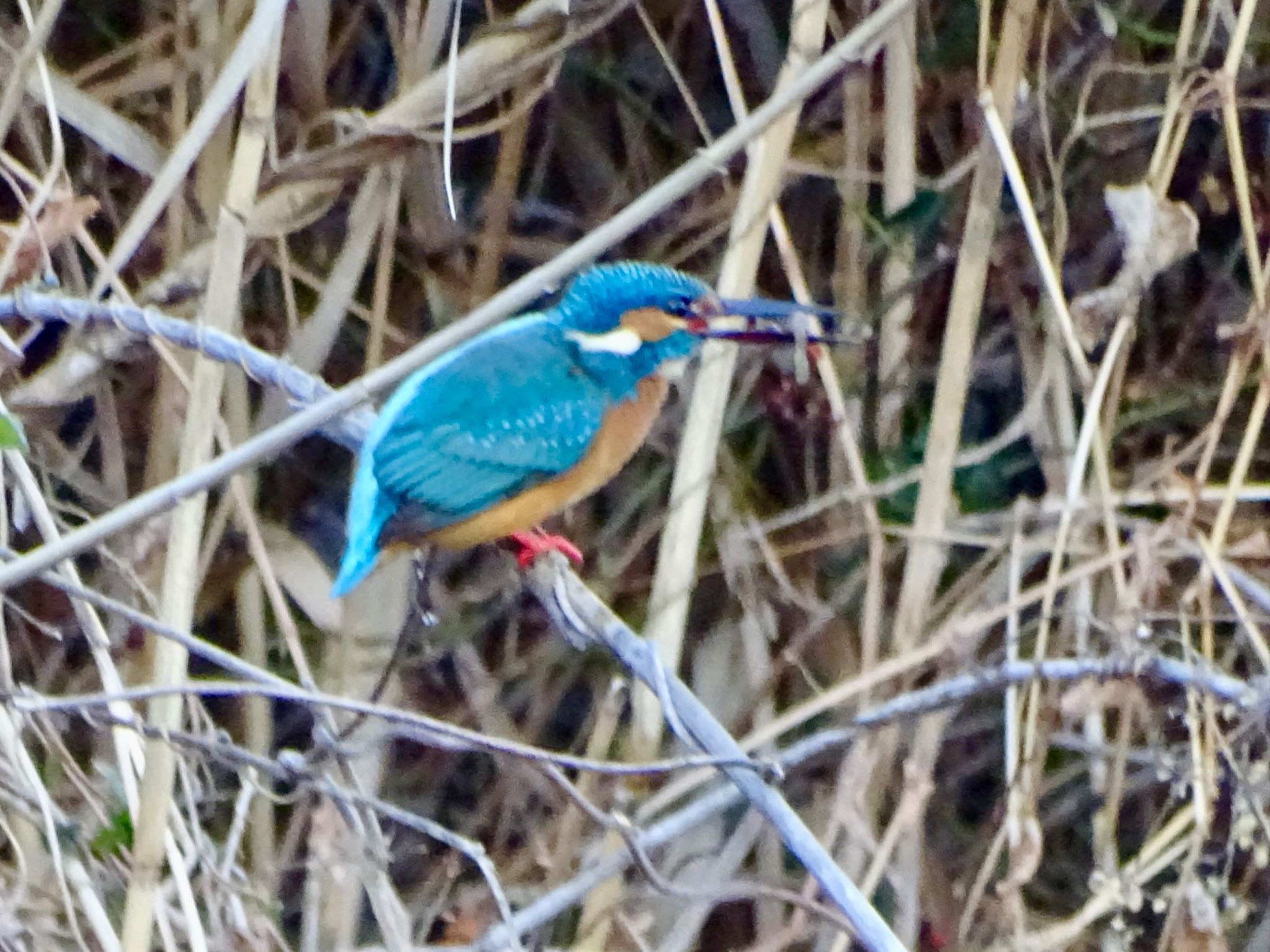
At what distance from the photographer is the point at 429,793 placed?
→ 1.95 m

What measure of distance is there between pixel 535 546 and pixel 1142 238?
27.8 inches

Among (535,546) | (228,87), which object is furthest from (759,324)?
(228,87)

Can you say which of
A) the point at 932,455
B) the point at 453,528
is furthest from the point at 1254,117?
the point at 453,528

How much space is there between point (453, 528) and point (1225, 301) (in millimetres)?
993

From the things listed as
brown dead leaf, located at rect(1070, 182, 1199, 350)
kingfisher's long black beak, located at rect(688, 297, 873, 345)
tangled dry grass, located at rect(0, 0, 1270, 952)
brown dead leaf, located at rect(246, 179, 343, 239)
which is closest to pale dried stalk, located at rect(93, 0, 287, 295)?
tangled dry grass, located at rect(0, 0, 1270, 952)

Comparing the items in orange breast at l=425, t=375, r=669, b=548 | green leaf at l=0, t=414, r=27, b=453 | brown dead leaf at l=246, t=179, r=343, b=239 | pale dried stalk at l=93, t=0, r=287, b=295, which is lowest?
orange breast at l=425, t=375, r=669, b=548

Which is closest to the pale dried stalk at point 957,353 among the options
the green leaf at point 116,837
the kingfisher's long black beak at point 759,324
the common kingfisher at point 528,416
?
the kingfisher's long black beak at point 759,324

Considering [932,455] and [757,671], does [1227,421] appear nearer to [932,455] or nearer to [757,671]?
[932,455]

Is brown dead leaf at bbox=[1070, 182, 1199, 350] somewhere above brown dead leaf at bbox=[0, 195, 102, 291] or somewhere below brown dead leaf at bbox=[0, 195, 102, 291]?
below

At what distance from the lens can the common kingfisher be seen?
58.1 inches

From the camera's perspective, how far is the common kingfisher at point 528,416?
1.48 m

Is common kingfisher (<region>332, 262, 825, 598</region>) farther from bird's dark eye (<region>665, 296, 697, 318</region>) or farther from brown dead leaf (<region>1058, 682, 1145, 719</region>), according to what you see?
brown dead leaf (<region>1058, 682, 1145, 719</region>)

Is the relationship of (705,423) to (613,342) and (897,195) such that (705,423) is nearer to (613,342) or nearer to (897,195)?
(613,342)

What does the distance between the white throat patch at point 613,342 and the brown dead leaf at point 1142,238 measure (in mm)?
455
